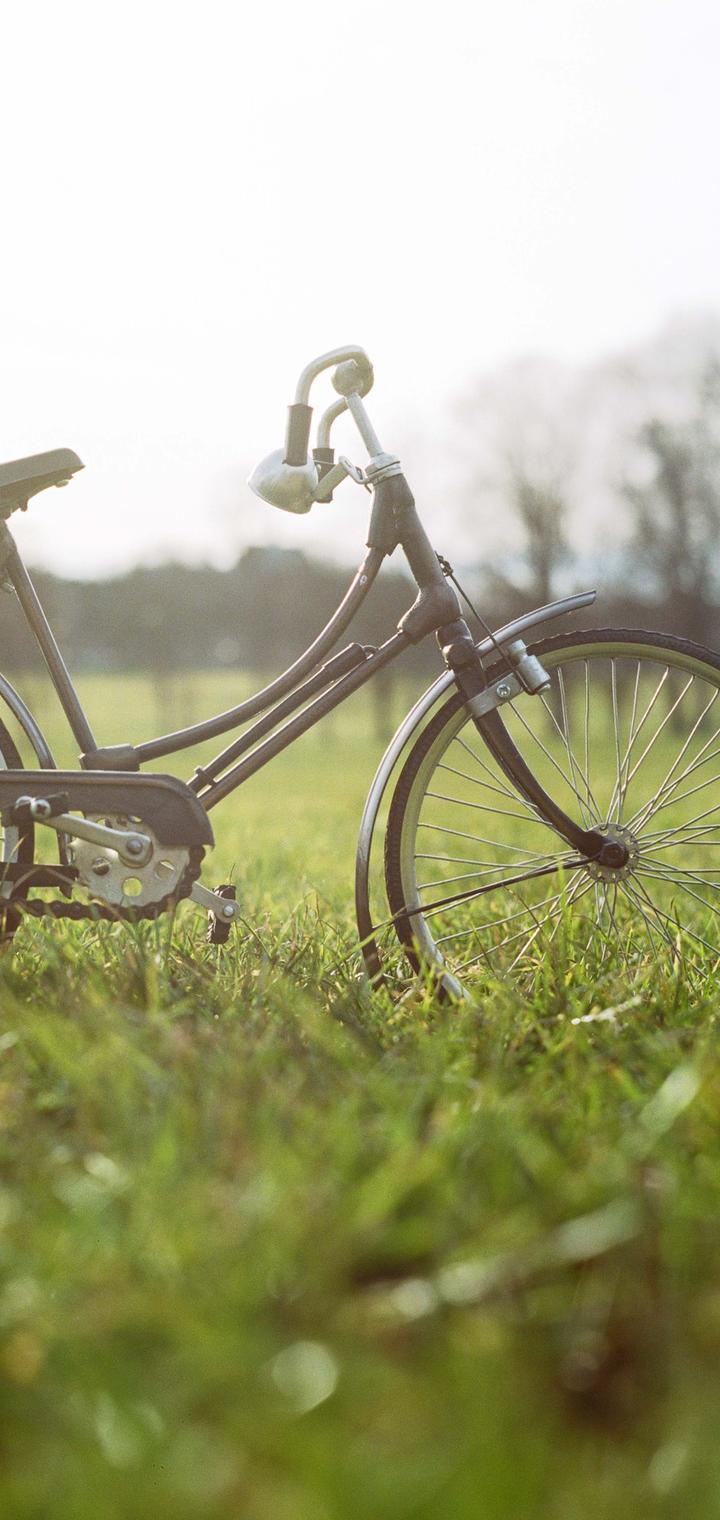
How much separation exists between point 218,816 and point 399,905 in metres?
8.53

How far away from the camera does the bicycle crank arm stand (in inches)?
118

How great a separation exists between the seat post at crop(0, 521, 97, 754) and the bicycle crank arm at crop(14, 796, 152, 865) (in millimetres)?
250

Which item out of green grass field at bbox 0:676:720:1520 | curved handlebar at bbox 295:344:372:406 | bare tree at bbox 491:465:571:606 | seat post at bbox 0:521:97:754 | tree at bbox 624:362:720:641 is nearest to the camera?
green grass field at bbox 0:676:720:1520

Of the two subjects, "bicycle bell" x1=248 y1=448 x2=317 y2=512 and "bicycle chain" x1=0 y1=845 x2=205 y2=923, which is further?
"bicycle bell" x1=248 y1=448 x2=317 y2=512

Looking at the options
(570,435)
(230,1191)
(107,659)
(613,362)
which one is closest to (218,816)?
(230,1191)

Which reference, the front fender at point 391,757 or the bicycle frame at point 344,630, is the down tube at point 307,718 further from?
the front fender at point 391,757

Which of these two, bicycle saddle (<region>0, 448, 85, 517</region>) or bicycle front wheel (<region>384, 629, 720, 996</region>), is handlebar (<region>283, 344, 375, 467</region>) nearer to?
bicycle saddle (<region>0, 448, 85, 517</region>)

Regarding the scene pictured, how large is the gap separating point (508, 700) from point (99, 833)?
1.10 m

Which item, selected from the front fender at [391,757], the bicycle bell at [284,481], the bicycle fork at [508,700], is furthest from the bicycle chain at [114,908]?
the bicycle bell at [284,481]

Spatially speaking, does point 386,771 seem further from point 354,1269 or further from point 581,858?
point 354,1269

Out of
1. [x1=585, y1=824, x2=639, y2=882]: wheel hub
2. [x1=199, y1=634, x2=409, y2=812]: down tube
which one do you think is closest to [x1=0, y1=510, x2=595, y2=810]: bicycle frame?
[x1=199, y1=634, x2=409, y2=812]: down tube

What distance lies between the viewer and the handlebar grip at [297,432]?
3094 millimetres

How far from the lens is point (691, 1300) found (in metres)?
1.55

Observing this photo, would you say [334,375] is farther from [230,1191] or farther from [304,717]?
[230,1191]
